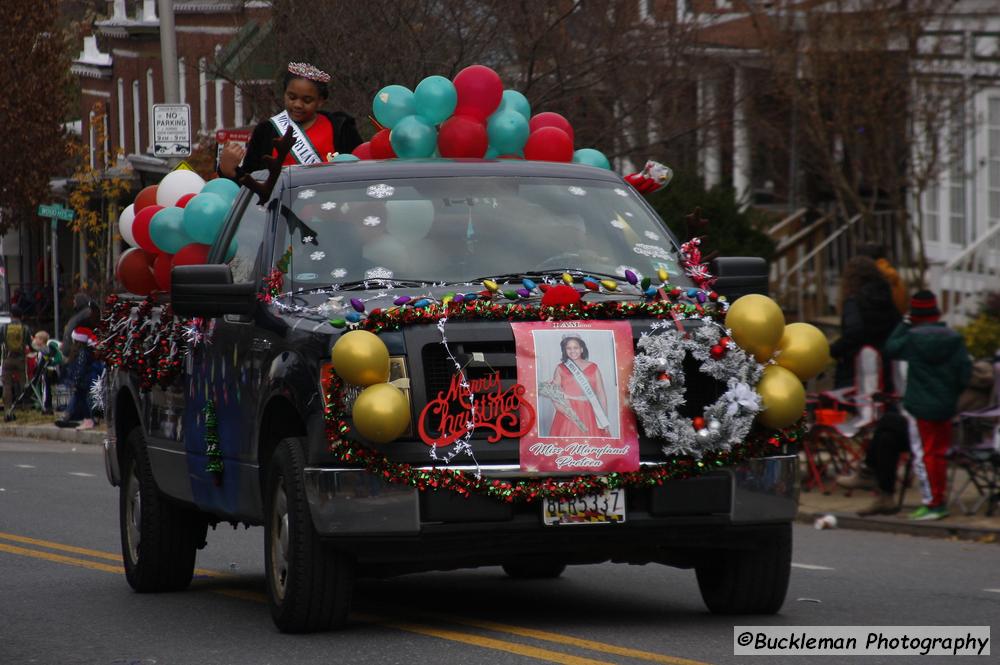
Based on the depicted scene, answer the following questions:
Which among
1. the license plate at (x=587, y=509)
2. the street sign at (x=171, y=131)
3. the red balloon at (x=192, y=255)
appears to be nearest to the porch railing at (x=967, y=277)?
the street sign at (x=171, y=131)

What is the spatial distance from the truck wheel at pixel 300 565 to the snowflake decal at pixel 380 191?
4.62ft

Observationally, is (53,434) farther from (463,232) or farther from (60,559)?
(463,232)

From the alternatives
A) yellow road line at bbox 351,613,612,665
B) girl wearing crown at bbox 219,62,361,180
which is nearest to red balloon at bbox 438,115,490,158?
girl wearing crown at bbox 219,62,361,180

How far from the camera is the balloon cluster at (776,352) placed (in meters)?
7.98

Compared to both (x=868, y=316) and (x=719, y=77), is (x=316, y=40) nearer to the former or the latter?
(x=719, y=77)

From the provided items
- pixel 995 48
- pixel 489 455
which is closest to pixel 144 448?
pixel 489 455

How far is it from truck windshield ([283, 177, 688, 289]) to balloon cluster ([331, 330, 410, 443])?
1033 mm

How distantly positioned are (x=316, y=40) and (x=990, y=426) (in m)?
8.88

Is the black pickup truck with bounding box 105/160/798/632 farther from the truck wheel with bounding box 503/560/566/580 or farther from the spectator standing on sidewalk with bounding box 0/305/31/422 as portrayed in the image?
the spectator standing on sidewalk with bounding box 0/305/31/422

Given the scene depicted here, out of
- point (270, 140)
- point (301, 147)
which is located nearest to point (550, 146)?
point (301, 147)

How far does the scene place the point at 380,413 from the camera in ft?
24.3

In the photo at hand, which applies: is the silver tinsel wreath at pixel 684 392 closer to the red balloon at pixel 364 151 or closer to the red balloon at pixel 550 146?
the red balloon at pixel 550 146

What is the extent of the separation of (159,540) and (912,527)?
6.04 meters

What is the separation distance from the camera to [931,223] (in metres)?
27.6
